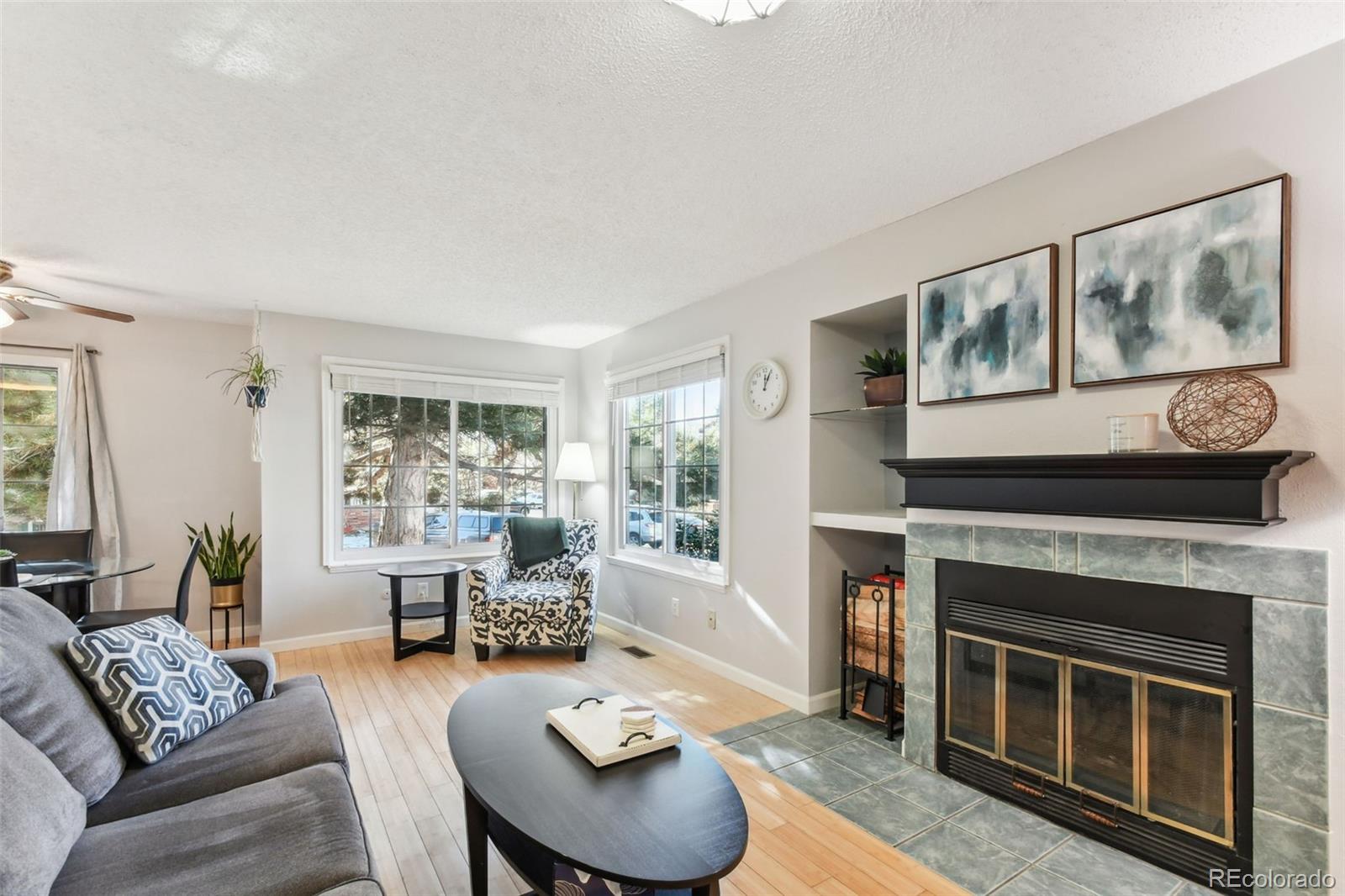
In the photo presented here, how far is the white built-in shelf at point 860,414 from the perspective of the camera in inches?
125

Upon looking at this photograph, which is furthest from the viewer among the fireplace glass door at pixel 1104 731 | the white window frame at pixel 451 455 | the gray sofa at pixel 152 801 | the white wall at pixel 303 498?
the white window frame at pixel 451 455

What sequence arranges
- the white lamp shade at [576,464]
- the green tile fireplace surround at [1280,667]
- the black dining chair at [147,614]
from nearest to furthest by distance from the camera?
the green tile fireplace surround at [1280,667], the black dining chair at [147,614], the white lamp shade at [576,464]

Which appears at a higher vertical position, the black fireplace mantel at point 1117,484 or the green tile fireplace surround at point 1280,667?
the black fireplace mantel at point 1117,484

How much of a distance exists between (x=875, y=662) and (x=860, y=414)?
1.30 metres

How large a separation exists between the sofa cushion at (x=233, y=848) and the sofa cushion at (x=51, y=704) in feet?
0.62

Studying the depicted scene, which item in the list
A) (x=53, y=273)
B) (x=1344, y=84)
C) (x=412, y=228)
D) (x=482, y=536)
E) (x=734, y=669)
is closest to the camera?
(x=1344, y=84)

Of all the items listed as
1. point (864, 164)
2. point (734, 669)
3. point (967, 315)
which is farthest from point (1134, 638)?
point (734, 669)

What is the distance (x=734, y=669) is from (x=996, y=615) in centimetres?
177

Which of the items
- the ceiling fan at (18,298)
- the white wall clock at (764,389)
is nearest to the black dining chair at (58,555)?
the ceiling fan at (18,298)

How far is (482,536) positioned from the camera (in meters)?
5.34

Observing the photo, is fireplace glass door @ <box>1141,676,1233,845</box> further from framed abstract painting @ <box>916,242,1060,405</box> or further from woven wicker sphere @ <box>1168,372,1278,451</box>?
framed abstract painting @ <box>916,242,1060,405</box>

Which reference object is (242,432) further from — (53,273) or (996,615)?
(996,615)

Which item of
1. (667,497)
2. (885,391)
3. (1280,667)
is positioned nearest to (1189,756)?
(1280,667)

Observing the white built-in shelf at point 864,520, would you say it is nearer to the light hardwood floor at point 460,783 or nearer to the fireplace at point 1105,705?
the fireplace at point 1105,705
